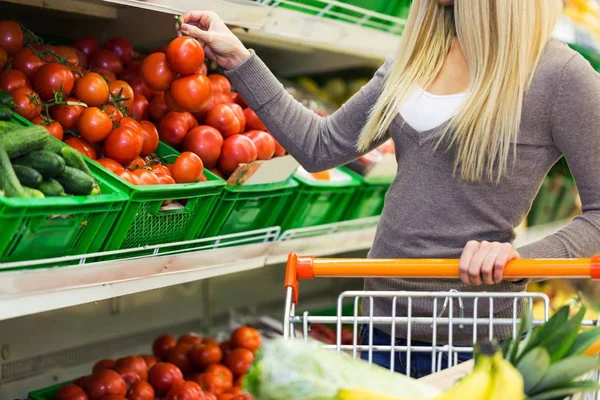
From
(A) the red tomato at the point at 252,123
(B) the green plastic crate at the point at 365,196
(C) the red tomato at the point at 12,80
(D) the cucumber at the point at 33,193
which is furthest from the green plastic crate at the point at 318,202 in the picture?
(D) the cucumber at the point at 33,193

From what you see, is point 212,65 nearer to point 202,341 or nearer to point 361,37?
point 361,37

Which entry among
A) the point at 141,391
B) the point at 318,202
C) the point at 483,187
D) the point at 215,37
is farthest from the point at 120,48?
the point at 483,187

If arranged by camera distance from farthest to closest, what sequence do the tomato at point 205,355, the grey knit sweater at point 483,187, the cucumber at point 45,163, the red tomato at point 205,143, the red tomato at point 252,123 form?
the tomato at point 205,355 < the red tomato at point 252,123 < the red tomato at point 205,143 < the grey knit sweater at point 483,187 < the cucumber at point 45,163

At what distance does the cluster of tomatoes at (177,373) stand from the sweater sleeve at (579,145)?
817 mm

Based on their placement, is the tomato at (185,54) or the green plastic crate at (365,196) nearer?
the tomato at (185,54)

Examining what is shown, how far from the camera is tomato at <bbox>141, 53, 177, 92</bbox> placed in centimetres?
176

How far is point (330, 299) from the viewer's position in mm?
3432

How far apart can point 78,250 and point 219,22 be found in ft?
1.97

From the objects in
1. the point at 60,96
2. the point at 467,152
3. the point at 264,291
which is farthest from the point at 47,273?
the point at 264,291

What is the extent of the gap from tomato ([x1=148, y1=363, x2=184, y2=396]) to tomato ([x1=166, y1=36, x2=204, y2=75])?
2.75 feet

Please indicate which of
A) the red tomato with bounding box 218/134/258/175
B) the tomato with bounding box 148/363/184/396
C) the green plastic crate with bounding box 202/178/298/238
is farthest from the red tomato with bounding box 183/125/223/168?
the tomato with bounding box 148/363/184/396

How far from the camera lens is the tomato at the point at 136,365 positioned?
2.07m

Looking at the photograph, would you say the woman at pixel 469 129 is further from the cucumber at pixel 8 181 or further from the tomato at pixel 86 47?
the cucumber at pixel 8 181

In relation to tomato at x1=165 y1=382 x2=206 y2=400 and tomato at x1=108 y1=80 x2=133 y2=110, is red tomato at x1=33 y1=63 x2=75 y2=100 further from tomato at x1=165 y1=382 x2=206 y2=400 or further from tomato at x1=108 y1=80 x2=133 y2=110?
tomato at x1=165 y1=382 x2=206 y2=400
